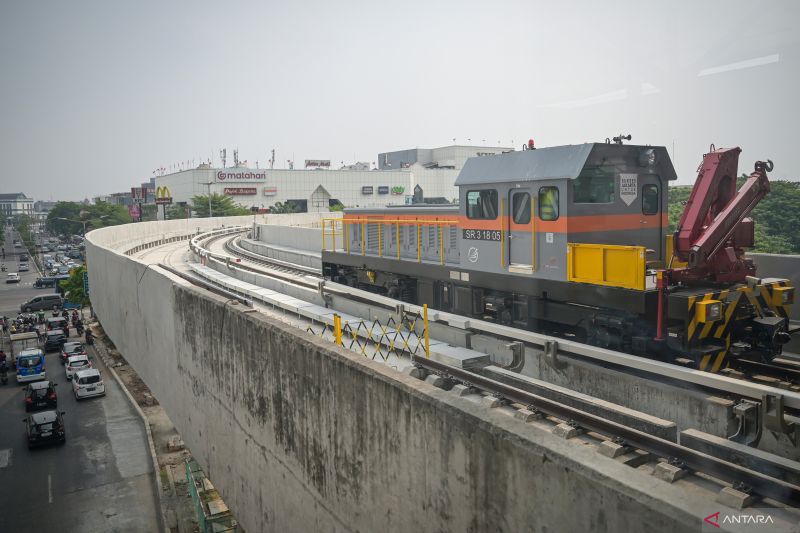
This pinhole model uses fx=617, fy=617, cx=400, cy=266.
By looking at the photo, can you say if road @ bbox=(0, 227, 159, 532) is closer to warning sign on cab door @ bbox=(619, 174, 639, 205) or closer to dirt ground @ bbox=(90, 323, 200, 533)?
dirt ground @ bbox=(90, 323, 200, 533)

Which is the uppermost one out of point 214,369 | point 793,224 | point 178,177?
point 178,177

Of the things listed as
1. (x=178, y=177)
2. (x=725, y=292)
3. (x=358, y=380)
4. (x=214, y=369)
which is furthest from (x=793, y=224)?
(x=178, y=177)

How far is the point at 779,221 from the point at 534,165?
7.44 m

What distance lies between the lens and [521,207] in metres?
11.0

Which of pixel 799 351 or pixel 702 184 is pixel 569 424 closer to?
pixel 702 184

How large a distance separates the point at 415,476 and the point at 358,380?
4.51ft

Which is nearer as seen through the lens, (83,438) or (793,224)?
(793,224)

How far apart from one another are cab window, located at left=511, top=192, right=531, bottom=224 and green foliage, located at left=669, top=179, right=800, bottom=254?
5.37m

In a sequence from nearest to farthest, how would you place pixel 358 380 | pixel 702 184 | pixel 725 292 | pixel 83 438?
1. pixel 358 380
2. pixel 725 292
3. pixel 702 184
4. pixel 83 438

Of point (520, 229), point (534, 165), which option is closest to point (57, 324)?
point (520, 229)

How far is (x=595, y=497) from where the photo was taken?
14.2 ft

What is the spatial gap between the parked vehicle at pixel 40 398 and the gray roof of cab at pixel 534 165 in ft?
71.1

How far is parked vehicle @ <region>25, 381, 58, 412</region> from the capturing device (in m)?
25.3

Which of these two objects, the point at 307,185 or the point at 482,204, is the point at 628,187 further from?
the point at 307,185
